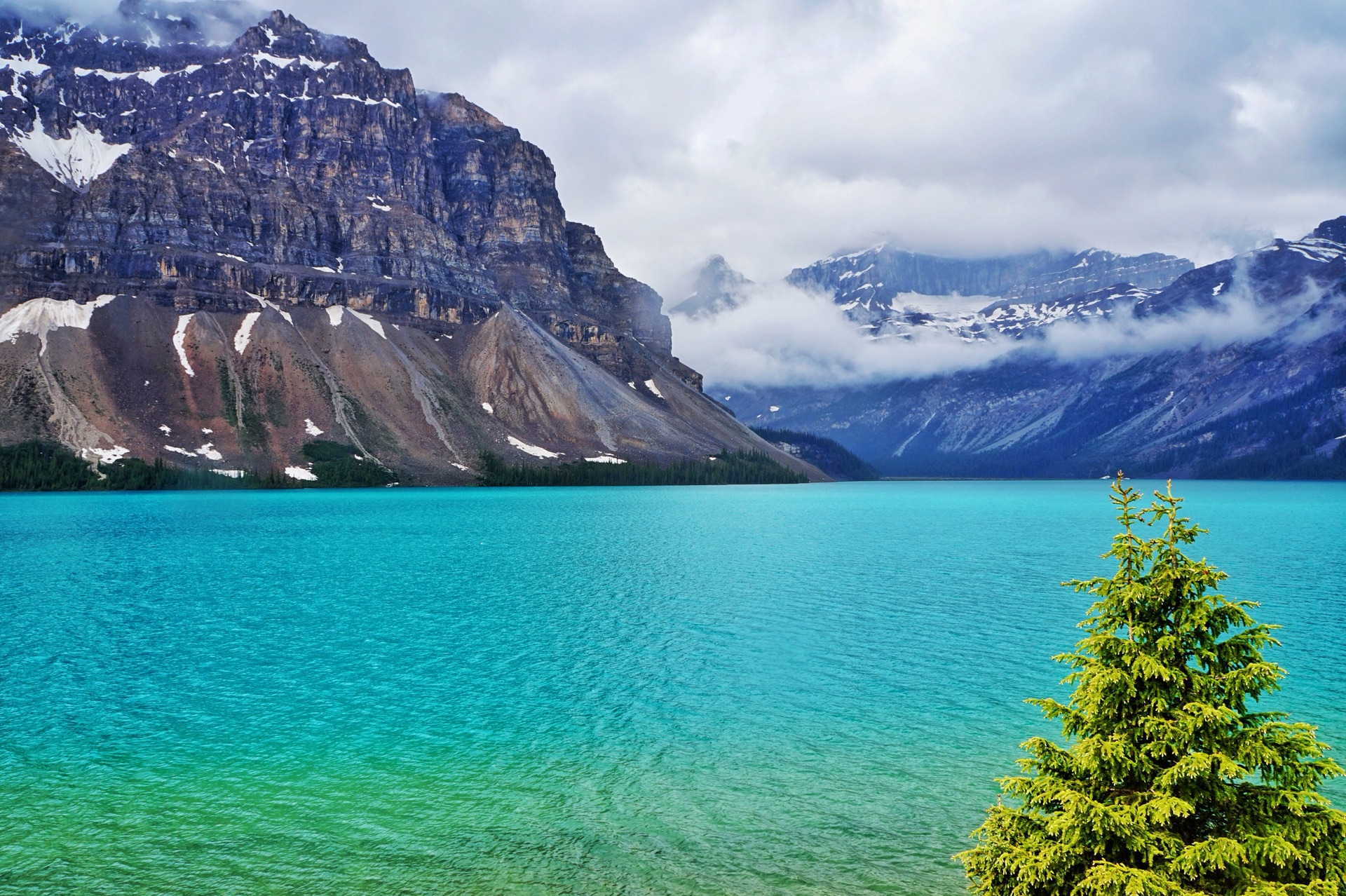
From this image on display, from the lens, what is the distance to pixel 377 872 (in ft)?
60.9

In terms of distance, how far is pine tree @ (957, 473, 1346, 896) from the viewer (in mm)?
10797

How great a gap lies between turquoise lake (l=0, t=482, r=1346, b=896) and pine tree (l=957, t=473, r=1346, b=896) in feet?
24.3

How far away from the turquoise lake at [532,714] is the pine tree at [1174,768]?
739cm

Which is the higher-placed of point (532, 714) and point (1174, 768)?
point (1174, 768)

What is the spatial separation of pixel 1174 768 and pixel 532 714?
2373 centimetres

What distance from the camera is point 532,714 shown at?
31.2 meters

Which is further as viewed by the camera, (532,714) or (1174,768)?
(532,714)

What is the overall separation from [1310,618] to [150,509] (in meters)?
150

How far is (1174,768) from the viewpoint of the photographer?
10.8m

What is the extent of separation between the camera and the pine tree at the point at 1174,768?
10.8m

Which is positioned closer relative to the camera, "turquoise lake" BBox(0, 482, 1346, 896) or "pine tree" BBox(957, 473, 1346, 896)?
"pine tree" BBox(957, 473, 1346, 896)

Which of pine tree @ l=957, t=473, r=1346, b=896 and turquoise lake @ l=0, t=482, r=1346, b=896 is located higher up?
pine tree @ l=957, t=473, r=1346, b=896

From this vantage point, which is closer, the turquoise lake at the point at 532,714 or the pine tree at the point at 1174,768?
the pine tree at the point at 1174,768

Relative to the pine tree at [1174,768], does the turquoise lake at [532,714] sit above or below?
below
